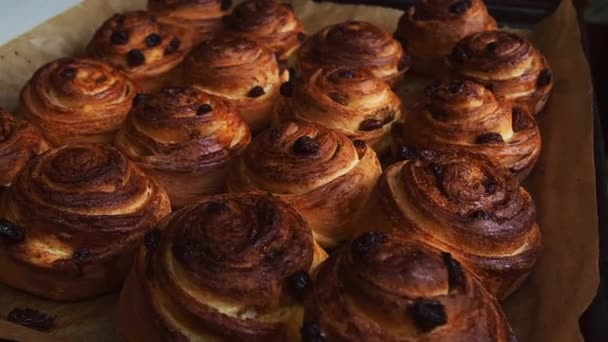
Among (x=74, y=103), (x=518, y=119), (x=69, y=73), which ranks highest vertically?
(x=69, y=73)

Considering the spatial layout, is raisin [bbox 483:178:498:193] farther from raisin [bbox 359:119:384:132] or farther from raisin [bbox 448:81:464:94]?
raisin [bbox 359:119:384:132]

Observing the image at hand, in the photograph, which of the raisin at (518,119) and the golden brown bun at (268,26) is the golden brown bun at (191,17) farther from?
the raisin at (518,119)

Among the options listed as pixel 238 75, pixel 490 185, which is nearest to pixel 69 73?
pixel 238 75

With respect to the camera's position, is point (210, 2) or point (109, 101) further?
point (210, 2)

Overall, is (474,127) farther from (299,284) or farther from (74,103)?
(74,103)

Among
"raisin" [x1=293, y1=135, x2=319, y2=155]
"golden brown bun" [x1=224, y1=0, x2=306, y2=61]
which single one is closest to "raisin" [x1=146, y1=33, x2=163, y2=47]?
"golden brown bun" [x1=224, y1=0, x2=306, y2=61]

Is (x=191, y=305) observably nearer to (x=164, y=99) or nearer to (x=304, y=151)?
(x=304, y=151)

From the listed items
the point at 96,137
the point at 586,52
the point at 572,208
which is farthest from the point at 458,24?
the point at 96,137
